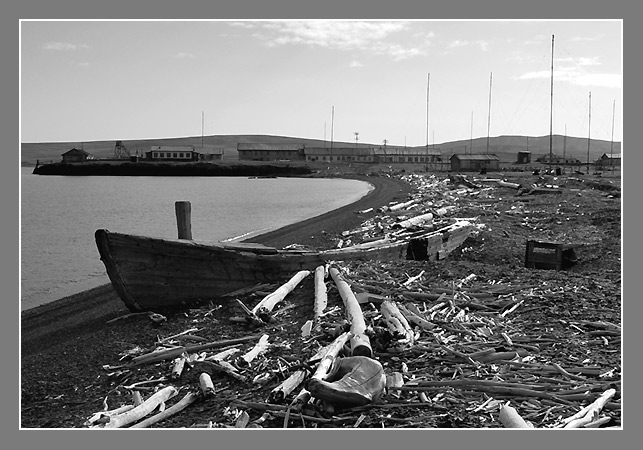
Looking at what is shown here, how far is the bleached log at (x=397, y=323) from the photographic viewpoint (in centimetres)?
953

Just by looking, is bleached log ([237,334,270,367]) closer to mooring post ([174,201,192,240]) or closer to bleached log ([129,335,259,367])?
bleached log ([129,335,259,367])

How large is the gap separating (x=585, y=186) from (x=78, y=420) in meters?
47.1

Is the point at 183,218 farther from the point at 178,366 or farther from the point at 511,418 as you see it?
the point at 511,418

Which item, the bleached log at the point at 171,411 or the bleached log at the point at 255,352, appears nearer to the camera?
the bleached log at the point at 171,411

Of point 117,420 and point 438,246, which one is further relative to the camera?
point 438,246

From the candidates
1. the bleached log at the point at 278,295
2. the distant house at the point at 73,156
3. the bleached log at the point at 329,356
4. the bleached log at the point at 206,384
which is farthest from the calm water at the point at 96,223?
the distant house at the point at 73,156

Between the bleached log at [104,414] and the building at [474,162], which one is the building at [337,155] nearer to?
the building at [474,162]

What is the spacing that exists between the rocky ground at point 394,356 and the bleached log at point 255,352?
0.04 meters

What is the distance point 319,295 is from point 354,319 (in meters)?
2.24

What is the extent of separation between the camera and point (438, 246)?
18.5 m
